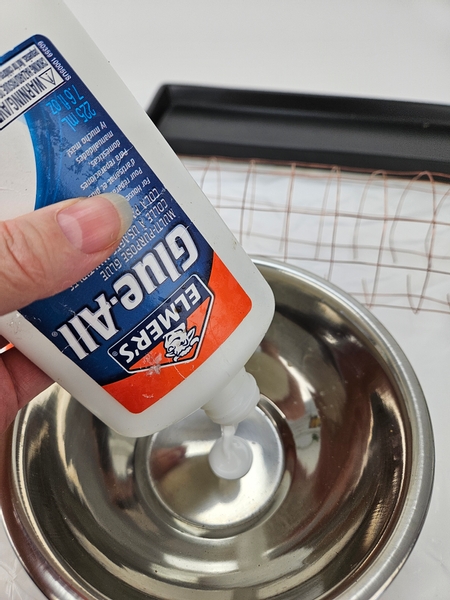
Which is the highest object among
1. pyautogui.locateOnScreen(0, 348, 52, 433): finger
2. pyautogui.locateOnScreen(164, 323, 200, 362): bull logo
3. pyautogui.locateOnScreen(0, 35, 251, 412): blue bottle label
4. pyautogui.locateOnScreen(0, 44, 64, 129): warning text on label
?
pyautogui.locateOnScreen(0, 44, 64, 129): warning text on label

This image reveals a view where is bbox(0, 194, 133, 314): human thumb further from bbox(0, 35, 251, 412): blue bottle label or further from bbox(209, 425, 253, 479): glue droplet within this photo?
bbox(209, 425, 253, 479): glue droplet

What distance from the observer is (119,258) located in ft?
0.80

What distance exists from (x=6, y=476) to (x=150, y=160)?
0.22 metres

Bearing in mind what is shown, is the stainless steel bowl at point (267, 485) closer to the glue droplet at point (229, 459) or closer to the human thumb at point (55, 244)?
Result: the glue droplet at point (229, 459)

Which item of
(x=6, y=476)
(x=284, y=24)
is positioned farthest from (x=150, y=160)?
(x=284, y=24)

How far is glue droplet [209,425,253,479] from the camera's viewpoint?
379 mm

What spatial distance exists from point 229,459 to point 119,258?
206 millimetres

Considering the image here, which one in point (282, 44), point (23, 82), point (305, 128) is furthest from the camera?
point (282, 44)

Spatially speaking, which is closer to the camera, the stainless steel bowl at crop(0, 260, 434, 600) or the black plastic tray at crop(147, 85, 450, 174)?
the stainless steel bowl at crop(0, 260, 434, 600)

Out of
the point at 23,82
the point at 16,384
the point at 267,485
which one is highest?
the point at 23,82

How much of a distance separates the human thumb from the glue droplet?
199 mm

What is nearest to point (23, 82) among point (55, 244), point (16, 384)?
point (55, 244)

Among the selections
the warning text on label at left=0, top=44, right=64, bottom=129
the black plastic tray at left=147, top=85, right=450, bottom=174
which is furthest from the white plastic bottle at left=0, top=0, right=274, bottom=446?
the black plastic tray at left=147, top=85, right=450, bottom=174

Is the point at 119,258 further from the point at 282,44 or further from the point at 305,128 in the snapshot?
the point at 282,44
